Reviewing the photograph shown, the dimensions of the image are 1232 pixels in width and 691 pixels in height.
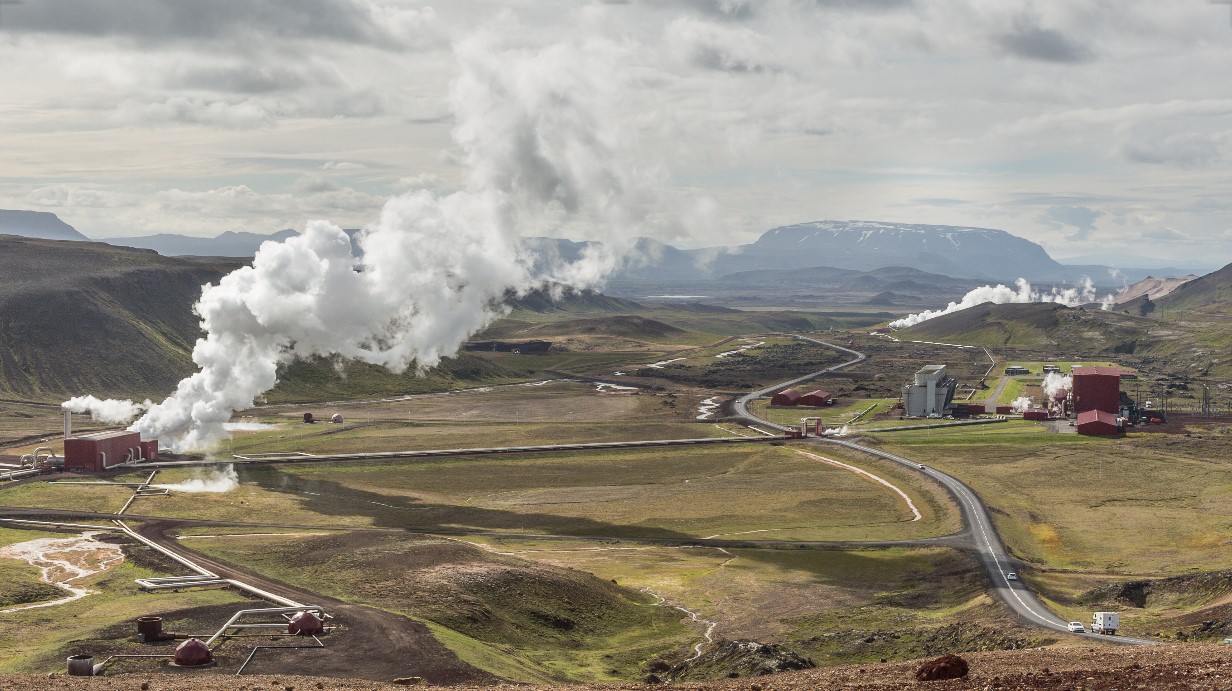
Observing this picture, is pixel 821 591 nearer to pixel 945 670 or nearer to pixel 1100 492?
pixel 945 670

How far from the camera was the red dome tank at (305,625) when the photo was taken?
2741 inches

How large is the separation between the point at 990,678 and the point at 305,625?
4280 centimetres

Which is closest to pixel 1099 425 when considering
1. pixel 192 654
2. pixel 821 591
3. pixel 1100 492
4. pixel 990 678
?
pixel 1100 492

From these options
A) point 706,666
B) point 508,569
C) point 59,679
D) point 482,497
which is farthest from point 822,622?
point 482,497

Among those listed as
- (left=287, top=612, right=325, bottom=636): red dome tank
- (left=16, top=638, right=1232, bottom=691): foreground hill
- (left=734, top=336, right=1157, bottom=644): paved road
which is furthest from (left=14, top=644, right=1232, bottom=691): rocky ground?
(left=734, top=336, right=1157, bottom=644): paved road

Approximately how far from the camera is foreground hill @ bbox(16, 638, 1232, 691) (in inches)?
1666

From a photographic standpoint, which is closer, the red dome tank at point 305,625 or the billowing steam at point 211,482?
the red dome tank at point 305,625

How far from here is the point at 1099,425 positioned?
192 metres

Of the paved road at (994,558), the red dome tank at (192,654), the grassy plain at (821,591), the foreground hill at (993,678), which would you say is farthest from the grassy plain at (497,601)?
the paved road at (994,558)

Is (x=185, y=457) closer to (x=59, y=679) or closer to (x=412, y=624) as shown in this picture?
(x=412, y=624)

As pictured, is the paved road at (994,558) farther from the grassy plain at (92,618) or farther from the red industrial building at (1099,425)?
the grassy plain at (92,618)

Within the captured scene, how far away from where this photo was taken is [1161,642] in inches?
2552

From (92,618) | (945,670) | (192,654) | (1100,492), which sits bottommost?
(1100,492)

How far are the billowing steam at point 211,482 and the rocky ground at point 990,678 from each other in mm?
85895
